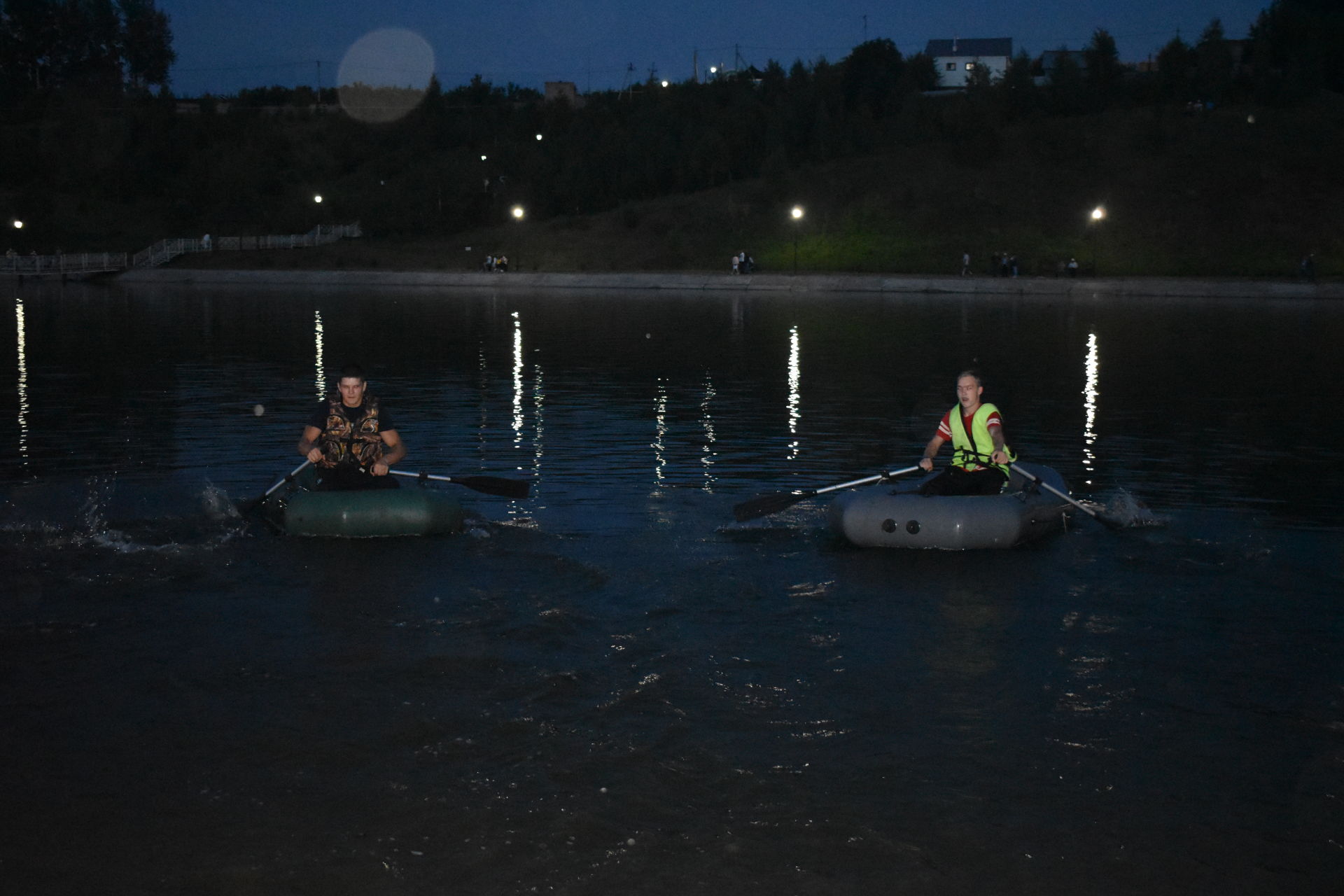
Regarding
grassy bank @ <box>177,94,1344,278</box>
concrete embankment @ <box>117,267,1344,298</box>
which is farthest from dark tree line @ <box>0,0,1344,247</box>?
Result: concrete embankment @ <box>117,267,1344,298</box>

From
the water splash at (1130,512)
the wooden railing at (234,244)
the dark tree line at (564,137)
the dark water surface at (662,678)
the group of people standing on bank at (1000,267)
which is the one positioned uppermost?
the dark tree line at (564,137)

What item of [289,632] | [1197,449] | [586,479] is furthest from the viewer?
[1197,449]

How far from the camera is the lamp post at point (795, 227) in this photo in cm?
7236

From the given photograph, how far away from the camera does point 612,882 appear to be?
568cm

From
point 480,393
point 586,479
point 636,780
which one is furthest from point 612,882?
point 480,393

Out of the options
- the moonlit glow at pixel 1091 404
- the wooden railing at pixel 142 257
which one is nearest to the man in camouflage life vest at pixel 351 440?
the moonlit glow at pixel 1091 404

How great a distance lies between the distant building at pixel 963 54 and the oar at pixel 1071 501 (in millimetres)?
140079

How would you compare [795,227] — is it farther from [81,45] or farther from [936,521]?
[81,45]

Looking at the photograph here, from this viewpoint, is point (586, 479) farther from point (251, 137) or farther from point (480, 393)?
point (251, 137)

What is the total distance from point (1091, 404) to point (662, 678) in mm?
15062

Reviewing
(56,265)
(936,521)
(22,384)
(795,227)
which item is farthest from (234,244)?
(936,521)

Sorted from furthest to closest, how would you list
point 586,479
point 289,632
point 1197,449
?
point 1197,449, point 586,479, point 289,632

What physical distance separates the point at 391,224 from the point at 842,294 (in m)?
41.8

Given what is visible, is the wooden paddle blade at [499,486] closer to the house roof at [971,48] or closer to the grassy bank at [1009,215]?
the grassy bank at [1009,215]
